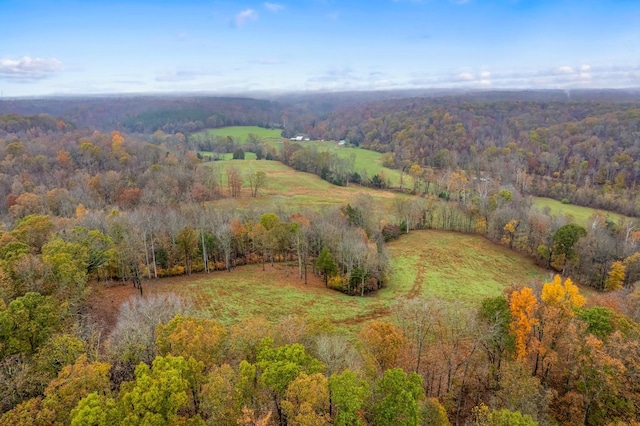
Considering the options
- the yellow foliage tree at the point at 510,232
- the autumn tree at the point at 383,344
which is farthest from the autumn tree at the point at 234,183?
the autumn tree at the point at 383,344

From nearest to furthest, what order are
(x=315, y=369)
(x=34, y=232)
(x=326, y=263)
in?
(x=315, y=369) < (x=34, y=232) < (x=326, y=263)

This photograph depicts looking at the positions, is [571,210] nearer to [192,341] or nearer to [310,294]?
[310,294]

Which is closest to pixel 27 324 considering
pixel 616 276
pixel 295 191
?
pixel 616 276

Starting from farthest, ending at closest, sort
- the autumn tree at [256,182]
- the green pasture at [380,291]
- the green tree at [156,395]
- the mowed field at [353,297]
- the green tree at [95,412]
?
the autumn tree at [256,182]
the green pasture at [380,291]
the mowed field at [353,297]
the green tree at [156,395]
the green tree at [95,412]

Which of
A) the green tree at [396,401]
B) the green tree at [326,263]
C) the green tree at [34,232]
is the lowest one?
the green tree at [326,263]

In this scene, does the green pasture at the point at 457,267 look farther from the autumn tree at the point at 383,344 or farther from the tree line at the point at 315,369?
the autumn tree at the point at 383,344

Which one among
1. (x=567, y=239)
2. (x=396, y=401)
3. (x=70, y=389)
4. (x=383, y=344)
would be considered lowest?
(x=567, y=239)

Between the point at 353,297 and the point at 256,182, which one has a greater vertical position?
the point at 256,182
